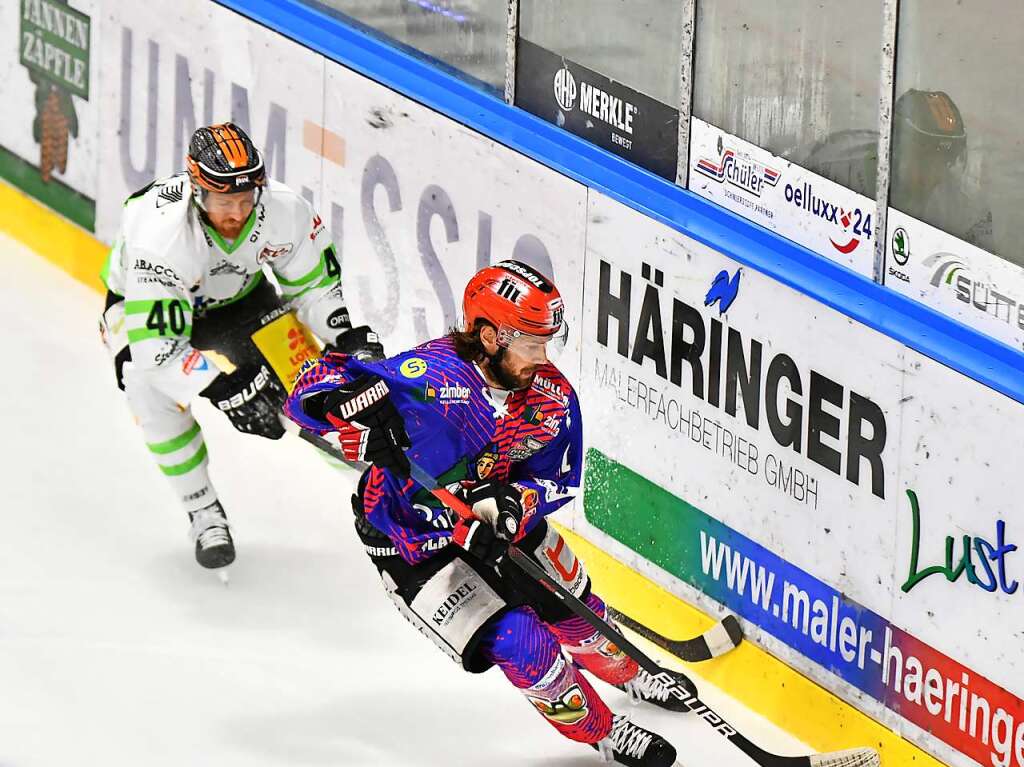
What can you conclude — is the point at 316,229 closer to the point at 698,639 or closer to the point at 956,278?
the point at 698,639

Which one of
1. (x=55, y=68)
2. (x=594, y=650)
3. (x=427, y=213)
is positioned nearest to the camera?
(x=594, y=650)

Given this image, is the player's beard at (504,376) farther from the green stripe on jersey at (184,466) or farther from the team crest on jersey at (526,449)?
the green stripe on jersey at (184,466)

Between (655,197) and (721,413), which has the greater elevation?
(655,197)

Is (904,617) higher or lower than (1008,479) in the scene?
lower

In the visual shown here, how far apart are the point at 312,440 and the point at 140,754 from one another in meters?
1.37

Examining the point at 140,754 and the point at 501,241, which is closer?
the point at 140,754

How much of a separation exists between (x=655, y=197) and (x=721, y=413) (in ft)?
2.16

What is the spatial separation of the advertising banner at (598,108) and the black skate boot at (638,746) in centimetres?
169

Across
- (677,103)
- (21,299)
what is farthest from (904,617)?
(21,299)

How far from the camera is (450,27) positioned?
7.25 m

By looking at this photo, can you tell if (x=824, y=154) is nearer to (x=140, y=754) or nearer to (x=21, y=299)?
(x=140, y=754)

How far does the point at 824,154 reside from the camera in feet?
19.4

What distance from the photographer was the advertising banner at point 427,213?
6668 mm

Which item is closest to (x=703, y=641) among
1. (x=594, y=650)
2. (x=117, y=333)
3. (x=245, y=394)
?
(x=594, y=650)
